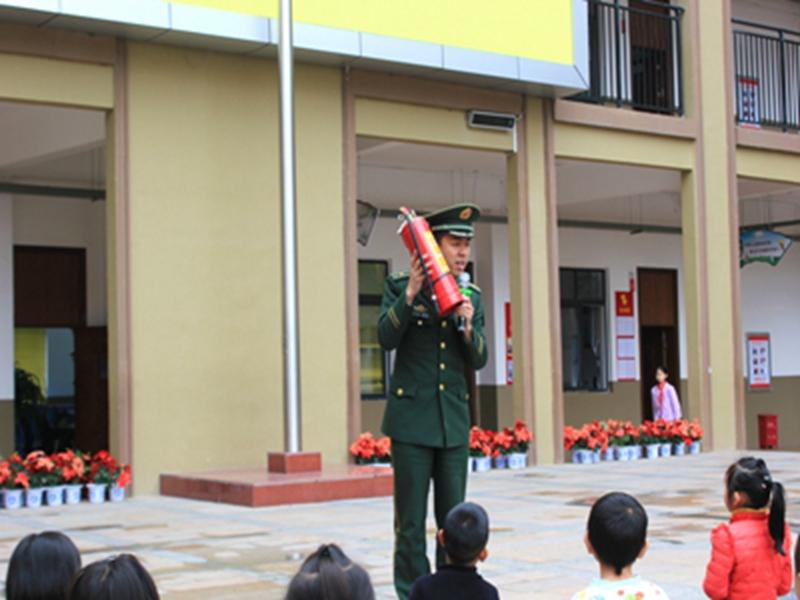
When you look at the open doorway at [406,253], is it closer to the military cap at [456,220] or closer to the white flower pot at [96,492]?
the white flower pot at [96,492]

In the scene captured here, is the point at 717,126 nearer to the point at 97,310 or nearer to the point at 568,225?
the point at 568,225

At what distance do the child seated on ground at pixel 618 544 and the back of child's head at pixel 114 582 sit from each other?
152cm

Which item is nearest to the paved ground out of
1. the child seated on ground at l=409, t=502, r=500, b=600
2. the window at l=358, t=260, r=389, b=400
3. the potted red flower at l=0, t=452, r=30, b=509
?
the potted red flower at l=0, t=452, r=30, b=509

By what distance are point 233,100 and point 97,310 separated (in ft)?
16.2

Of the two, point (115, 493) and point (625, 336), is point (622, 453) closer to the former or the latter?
point (625, 336)

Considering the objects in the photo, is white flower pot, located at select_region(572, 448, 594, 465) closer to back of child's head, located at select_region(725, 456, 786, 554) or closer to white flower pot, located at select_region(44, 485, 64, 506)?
white flower pot, located at select_region(44, 485, 64, 506)

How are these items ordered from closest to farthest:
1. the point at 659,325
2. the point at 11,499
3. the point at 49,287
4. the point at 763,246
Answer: the point at 11,499 → the point at 49,287 → the point at 763,246 → the point at 659,325

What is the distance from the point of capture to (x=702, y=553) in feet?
24.9

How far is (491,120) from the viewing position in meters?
14.4

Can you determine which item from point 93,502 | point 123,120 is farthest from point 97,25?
point 93,502

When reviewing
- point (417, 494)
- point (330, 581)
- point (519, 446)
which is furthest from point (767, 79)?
point (330, 581)

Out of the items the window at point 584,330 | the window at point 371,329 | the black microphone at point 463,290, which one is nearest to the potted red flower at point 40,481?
the black microphone at point 463,290

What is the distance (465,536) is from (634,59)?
48.8 feet

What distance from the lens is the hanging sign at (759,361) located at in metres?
23.0
